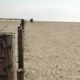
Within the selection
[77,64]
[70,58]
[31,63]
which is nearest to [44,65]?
[31,63]

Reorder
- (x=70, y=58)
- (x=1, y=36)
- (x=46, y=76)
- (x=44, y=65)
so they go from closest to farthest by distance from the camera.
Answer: (x=1, y=36), (x=46, y=76), (x=44, y=65), (x=70, y=58)

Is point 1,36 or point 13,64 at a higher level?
point 1,36

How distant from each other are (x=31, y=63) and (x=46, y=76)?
6.83 ft

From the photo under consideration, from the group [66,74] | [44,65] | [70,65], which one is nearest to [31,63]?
[44,65]

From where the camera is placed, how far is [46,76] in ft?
25.8

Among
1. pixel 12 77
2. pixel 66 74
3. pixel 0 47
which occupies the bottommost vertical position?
pixel 66 74

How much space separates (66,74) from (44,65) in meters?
1.50

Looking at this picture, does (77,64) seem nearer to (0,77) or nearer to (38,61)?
(38,61)

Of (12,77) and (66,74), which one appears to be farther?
(66,74)

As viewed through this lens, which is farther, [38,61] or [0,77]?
[38,61]

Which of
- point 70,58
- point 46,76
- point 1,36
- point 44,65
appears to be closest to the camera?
point 1,36

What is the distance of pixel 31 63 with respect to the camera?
9.88m

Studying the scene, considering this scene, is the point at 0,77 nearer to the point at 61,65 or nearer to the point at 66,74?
the point at 66,74

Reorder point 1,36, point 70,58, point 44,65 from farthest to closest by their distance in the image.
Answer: point 70,58, point 44,65, point 1,36
